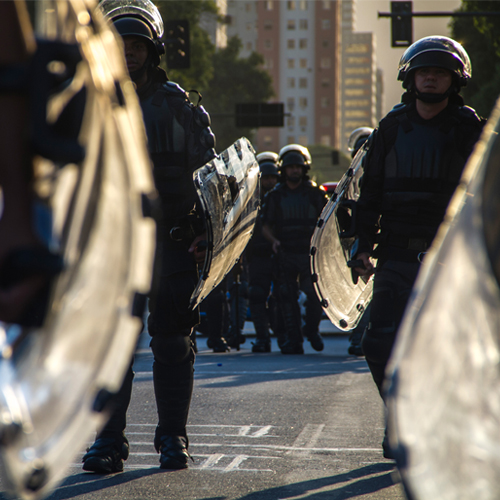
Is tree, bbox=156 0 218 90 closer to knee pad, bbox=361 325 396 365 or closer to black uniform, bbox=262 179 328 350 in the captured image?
black uniform, bbox=262 179 328 350

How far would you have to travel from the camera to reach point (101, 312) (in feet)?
4.11

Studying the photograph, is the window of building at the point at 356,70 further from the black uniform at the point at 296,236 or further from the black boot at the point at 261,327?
the black boot at the point at 261,327

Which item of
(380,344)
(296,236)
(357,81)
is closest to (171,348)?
(380,344)

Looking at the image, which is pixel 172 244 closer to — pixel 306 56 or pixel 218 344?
Answer: pixel 218 344

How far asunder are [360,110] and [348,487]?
17676 centimetres

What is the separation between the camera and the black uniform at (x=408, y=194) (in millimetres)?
4008

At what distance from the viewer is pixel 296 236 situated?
1056 cm

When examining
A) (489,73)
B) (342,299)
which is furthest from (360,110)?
(342,299)

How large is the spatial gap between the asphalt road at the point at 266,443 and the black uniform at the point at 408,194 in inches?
21.6

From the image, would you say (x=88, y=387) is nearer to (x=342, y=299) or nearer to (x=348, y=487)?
(x=348, y=487)

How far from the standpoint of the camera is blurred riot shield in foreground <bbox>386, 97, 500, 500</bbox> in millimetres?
1128

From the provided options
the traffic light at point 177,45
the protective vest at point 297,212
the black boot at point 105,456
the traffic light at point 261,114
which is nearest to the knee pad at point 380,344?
the black boot at point 105,456

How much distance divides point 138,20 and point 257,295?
6.95 meters

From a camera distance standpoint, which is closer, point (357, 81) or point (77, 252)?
point (77, 252)
